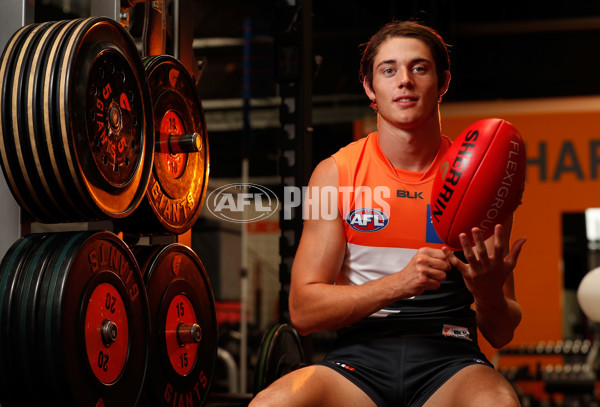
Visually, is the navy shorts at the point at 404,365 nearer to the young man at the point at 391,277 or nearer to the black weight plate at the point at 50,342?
the young man at the point at 391,277

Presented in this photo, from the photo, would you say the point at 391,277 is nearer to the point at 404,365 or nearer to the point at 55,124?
the point at 404,365

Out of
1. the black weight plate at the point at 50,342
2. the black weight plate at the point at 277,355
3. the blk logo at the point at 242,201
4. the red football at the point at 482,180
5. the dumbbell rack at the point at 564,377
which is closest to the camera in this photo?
the red football at the point at 482,180

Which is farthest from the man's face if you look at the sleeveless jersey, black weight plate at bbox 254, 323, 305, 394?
black weight plate at bbox 254, 323, 305, 394

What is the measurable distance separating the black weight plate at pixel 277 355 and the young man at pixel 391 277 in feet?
3.03

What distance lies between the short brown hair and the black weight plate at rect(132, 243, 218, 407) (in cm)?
103

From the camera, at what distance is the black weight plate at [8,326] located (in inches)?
76.8

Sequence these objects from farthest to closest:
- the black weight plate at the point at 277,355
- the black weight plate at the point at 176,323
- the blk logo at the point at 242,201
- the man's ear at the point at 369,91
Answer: the blk logo at the point at 242,201, the black weight plate at the point at 277,355, the black weight plate at the point at 176,323, the man's ear at the point at 369,91

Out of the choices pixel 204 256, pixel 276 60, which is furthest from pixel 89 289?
pixel 204 256

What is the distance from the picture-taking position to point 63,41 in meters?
2.01

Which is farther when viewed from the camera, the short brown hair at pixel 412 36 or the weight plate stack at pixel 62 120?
the short brown hair at pixel 412 36

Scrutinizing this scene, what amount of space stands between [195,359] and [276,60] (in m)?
1.45

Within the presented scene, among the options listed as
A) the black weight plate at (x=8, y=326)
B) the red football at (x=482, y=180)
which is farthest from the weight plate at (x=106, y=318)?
the red football at (x=482, y=180)

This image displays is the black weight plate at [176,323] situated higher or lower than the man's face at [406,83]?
lower

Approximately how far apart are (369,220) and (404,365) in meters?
0.42
